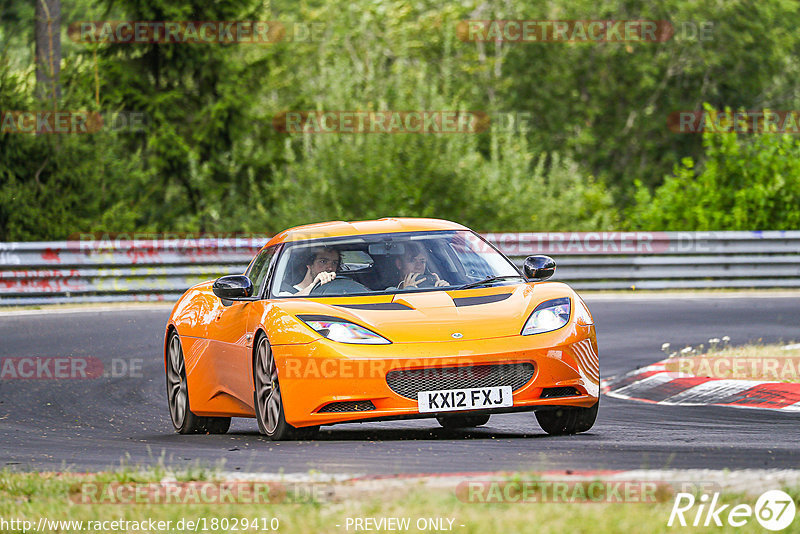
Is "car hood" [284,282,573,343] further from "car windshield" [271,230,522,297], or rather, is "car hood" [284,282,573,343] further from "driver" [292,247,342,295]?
"driver" [292,247,342,295]

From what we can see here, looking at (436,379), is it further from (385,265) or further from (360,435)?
(385,265)

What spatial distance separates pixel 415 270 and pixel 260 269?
127 centimetres

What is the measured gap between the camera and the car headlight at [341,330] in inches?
315

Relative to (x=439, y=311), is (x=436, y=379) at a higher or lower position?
lower

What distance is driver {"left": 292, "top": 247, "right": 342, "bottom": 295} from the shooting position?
8961mm

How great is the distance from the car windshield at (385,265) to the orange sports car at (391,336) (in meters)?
0.01

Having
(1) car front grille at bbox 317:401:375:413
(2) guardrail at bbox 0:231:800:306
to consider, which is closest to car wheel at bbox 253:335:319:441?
(1) car front grille at bbox 317:401:375:413

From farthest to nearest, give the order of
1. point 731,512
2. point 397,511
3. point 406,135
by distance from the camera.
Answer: point 406,135 → point 397,511 → point 731,512

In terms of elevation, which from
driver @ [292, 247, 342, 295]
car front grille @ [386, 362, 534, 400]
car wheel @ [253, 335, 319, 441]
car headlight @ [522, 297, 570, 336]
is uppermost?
driver @ [292, 247, 342, 295]

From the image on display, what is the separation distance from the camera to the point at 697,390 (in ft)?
37.1

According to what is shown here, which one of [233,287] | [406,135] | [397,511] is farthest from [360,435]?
[406,135]

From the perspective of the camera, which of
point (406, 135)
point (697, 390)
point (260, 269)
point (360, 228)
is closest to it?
point (360, 228)

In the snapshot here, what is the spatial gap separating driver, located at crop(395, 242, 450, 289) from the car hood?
454 millimetres

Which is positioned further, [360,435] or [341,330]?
[360,435]
